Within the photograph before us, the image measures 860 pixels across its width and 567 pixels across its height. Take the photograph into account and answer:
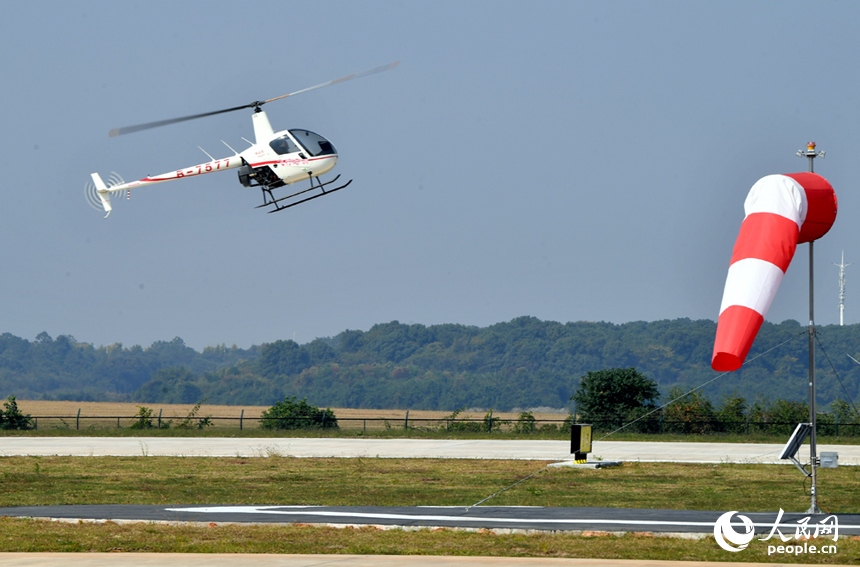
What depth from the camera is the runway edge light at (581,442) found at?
98.6 feet

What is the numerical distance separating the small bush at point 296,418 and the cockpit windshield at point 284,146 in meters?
26.4

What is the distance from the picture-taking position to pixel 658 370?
19012 centimetres

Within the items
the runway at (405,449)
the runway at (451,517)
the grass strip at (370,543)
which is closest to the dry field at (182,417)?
the runway at (405,449)

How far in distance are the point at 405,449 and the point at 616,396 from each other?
16.6 meters

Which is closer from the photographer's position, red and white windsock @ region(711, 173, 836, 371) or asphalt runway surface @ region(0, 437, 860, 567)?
red and white windsock @ region(711, 173, 836, 371)

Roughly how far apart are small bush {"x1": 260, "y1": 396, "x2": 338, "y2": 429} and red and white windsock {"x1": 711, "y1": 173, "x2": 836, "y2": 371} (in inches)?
1728

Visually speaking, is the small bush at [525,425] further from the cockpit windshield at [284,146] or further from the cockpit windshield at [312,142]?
the cockpit windshield at [284,146]

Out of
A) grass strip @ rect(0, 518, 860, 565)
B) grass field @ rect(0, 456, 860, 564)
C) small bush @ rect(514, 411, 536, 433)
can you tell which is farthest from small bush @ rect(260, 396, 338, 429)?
grass strip @ rect(0, 518, 860, 565)

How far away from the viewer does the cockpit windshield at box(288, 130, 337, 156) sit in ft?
97.9

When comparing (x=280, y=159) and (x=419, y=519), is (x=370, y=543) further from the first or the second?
(x=280, y=159)

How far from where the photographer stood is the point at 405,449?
4000 cm

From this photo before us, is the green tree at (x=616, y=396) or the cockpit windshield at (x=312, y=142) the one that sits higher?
the cockpit windshield at (x=312, y=142)

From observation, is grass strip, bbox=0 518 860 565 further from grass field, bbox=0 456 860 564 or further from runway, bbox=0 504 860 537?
runway, bbox=0 504 860 537

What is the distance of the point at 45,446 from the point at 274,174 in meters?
20.3
